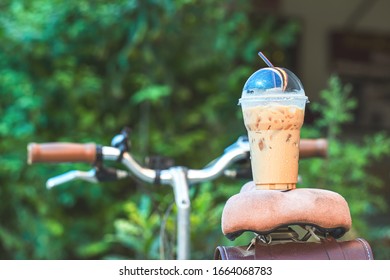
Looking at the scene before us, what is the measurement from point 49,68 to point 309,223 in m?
2.35

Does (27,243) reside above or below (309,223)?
below

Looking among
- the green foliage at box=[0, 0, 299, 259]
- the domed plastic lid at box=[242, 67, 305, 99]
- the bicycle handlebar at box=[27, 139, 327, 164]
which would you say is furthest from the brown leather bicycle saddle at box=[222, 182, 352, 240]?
the green foliage at box=[0, 0, 299, 259]

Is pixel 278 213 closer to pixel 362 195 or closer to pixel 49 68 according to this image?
pixel 362 195

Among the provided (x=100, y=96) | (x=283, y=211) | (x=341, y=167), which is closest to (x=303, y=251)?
(x=283, y=211)

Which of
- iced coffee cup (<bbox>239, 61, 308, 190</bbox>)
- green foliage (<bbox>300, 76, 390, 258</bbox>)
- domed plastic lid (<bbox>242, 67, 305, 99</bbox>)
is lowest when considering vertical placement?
green foliage (<bbox>300, 76, 390, 258</bbox>)

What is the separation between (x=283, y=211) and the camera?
0.88m

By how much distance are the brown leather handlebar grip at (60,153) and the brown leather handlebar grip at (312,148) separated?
0.46 m

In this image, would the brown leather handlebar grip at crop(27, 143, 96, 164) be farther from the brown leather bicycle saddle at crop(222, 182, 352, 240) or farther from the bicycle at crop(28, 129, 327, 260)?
the brown leather bicycle saddle at crop(222, 182, 352, 240)

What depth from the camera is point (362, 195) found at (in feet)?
9.33

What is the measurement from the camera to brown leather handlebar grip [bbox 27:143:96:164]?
1.39m

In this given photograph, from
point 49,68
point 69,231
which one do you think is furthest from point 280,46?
point 69,231

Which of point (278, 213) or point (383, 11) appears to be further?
point (383, 11)

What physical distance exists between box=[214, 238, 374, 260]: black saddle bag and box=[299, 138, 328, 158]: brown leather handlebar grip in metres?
0.54
